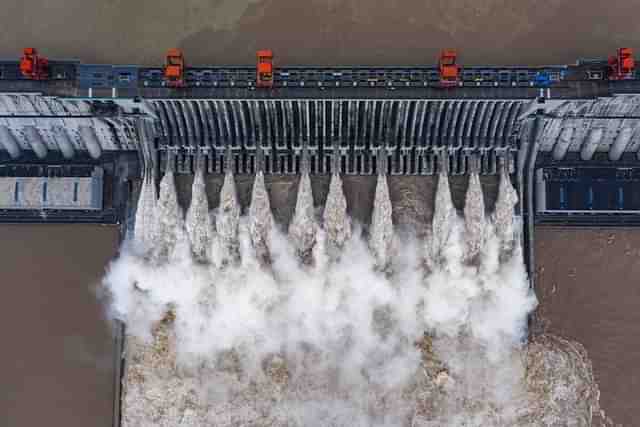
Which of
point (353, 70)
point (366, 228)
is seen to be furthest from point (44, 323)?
point (353, 70)

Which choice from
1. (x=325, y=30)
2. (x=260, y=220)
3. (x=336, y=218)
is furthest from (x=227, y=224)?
(x=325, y=30)

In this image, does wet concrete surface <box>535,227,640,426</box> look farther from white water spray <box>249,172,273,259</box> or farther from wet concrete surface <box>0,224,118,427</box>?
wet concrete surface <box>0,224,118,427</box>

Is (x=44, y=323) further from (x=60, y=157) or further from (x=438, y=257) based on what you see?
(x=438, y=257)

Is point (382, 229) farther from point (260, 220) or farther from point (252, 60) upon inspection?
point (252, 60)

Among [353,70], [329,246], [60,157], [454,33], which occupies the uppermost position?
[454,33]

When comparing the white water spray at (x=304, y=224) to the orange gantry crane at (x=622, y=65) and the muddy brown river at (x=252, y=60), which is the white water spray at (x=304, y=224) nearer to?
the muddy brown river at (x=252, y=60)
